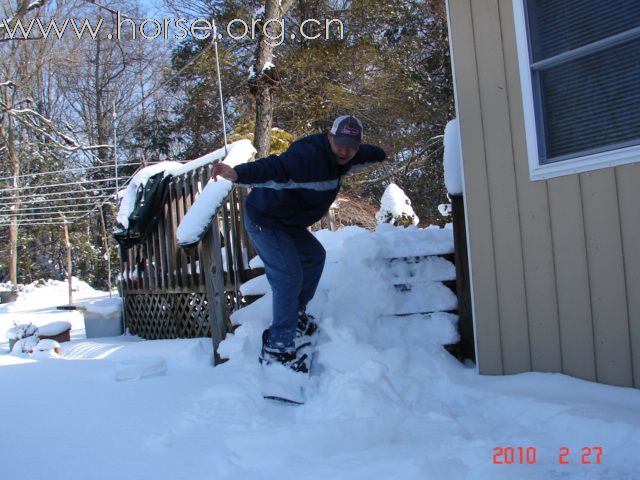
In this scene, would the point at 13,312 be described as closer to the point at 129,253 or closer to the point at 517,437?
the point at 129,253

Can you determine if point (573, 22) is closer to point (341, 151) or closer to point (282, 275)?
point (341, 151)

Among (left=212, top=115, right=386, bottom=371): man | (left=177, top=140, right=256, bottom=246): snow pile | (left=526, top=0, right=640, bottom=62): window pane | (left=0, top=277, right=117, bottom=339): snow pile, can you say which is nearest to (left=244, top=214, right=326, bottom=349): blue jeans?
(left=212, top=115, right=386, bottom=371): man

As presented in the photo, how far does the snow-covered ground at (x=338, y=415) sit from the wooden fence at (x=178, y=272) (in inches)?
39.8

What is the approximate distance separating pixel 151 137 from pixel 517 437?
18635 mm

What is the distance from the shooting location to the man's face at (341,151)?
2.77 meters

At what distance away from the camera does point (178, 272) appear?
5406mm

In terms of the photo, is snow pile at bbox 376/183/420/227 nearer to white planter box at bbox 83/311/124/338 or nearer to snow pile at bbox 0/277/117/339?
snow pile at bbox 0/277/117/339

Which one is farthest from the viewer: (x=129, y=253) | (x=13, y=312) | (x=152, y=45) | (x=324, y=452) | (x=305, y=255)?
(x=152, y=45)

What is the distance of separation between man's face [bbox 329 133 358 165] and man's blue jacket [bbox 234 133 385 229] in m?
0.03

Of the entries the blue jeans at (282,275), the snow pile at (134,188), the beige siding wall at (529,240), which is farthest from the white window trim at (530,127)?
the snow pile at (134,188)

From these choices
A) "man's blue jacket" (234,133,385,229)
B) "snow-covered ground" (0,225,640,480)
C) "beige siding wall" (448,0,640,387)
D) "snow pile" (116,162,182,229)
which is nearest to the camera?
"snow-covered ground" (0,225,640,480)

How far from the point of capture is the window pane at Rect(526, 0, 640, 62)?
243 centimetres

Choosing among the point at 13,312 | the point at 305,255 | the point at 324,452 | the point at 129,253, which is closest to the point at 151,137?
the point at 13,312

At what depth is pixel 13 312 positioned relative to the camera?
38.1 ft
